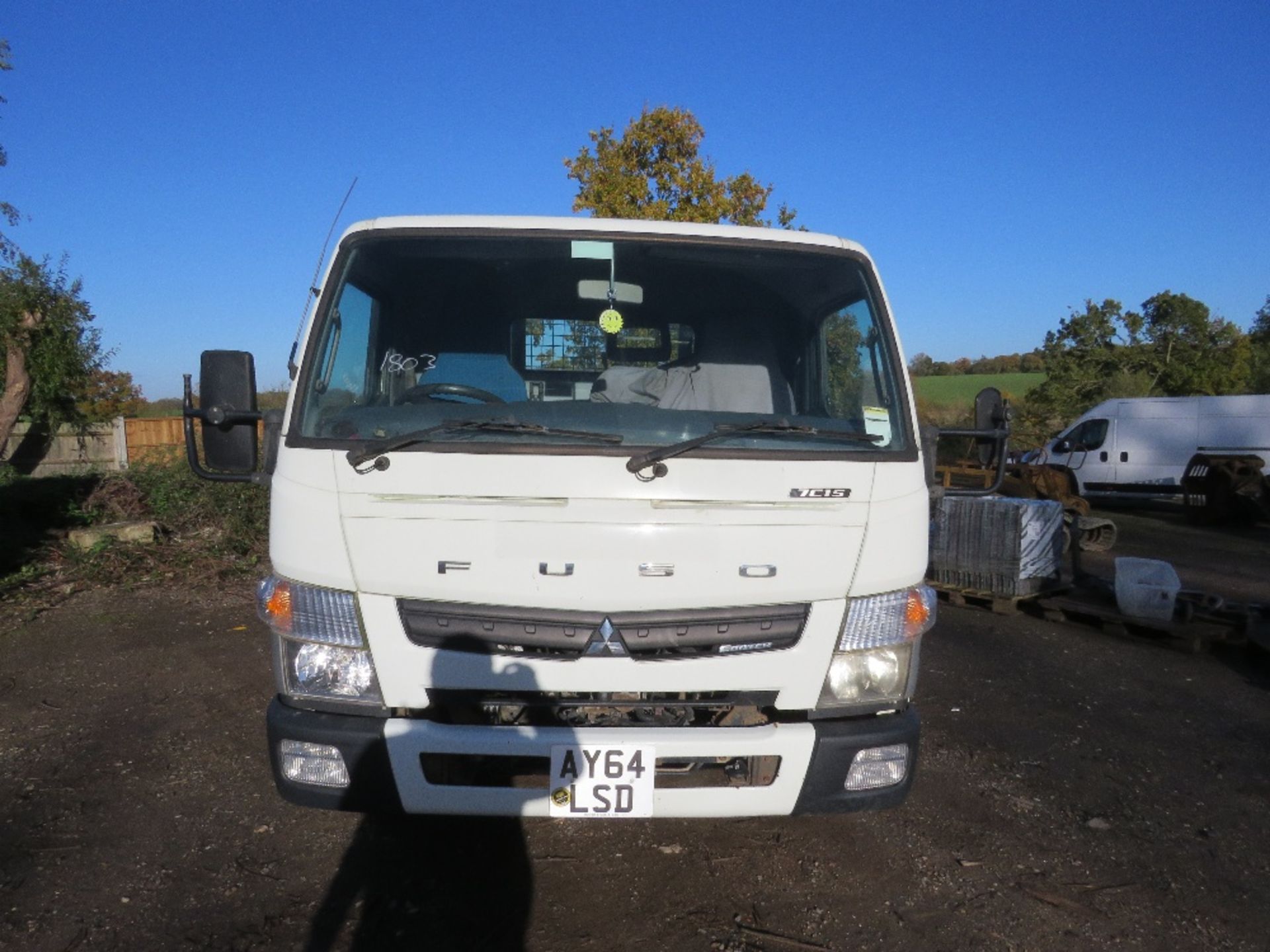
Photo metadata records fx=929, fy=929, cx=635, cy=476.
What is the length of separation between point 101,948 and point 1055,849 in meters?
3.38

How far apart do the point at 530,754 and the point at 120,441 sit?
1878cm

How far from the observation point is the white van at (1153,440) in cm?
1700

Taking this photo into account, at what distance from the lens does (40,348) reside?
15867 mm

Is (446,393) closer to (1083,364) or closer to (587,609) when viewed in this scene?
(587,609)

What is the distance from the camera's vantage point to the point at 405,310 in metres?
3.64

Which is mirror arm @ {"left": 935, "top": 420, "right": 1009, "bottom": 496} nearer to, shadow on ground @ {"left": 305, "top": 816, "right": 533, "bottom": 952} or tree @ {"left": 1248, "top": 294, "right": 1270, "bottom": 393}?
shadow on ground @ {"left": 305, "top": 816, "right": 533, "bottom": 952}

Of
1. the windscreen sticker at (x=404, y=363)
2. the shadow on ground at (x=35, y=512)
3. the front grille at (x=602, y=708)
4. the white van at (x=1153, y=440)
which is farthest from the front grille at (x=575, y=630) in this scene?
the white van at (x=1153, y=440)

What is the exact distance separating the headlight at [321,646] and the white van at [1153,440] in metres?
15.8

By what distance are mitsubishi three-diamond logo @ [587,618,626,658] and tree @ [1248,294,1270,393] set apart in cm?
3538

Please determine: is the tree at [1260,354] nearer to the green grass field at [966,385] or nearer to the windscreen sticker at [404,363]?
the green grass field at [966,385]

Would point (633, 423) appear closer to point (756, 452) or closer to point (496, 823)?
point (756, 452)

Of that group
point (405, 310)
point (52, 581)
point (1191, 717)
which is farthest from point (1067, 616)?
point (52, 581)

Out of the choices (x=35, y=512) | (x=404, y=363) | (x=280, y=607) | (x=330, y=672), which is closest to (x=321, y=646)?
(x=330, y=672)

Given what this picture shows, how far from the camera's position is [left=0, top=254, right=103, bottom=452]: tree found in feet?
41.4
